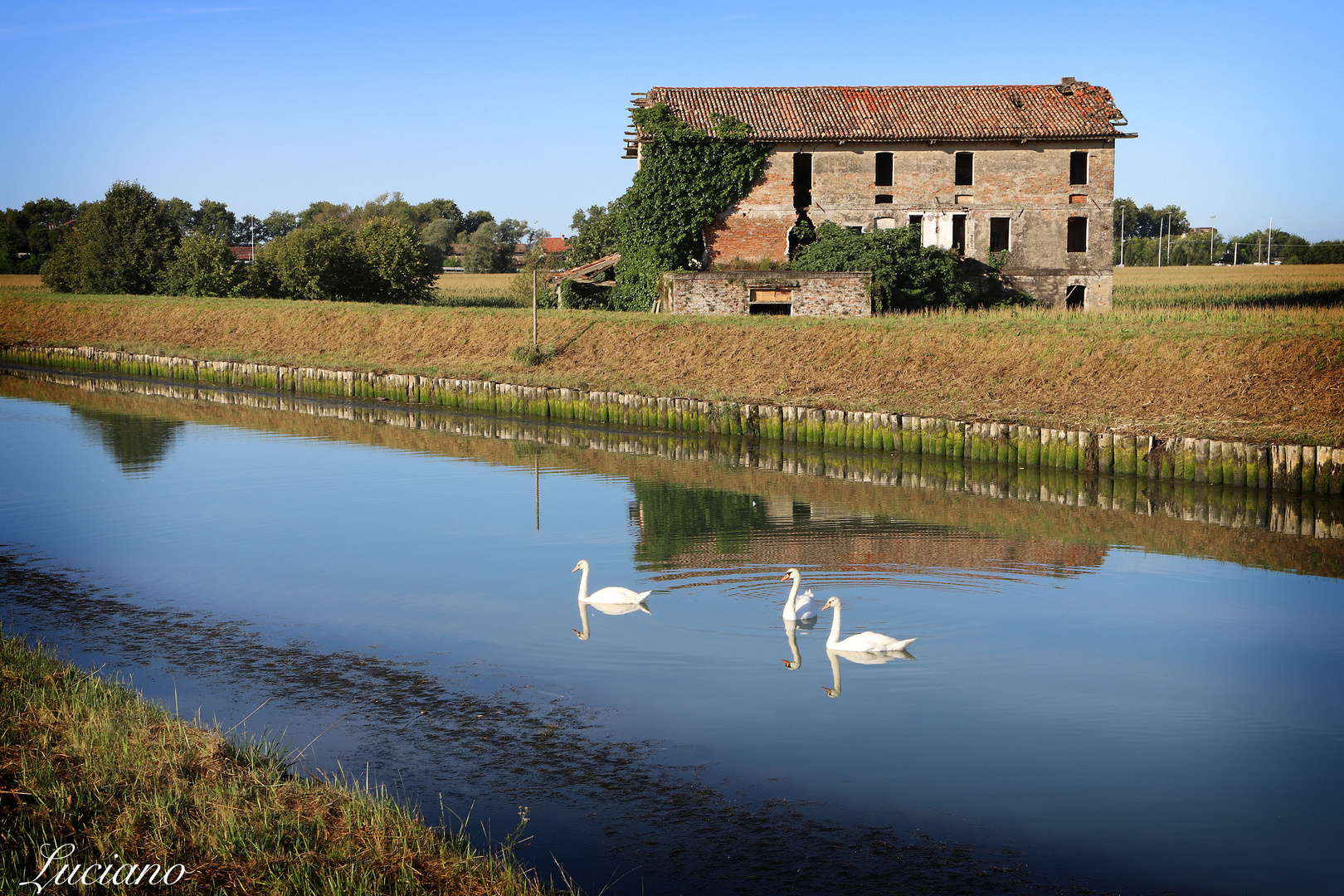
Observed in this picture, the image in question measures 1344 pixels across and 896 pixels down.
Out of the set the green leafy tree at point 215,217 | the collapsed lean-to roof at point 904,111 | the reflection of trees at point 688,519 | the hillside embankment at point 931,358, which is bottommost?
the reflection of trees at point 688,519

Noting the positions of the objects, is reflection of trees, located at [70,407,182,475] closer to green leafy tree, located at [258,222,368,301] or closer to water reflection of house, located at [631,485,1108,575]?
water reflection of house, located at [631,485,1108,575]

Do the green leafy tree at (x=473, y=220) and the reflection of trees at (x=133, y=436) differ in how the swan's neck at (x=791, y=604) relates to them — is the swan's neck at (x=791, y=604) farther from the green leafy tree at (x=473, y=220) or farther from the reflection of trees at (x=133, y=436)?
the green leafy tree at (x=473, y=220)

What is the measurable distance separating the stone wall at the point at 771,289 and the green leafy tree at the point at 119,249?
31510 millimetres

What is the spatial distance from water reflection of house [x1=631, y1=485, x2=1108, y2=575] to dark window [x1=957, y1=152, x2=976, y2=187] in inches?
1039

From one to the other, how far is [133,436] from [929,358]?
60.4 ft

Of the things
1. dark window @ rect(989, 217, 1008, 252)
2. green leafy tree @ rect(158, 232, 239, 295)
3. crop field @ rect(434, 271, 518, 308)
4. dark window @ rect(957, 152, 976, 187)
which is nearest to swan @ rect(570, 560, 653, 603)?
dark window @ rect(989, 217, 1008, 252)

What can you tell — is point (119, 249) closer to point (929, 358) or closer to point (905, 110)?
point (905, 110)

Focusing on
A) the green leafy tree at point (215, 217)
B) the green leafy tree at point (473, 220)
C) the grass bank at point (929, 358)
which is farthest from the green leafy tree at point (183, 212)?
the grass bank at point (929, 358)

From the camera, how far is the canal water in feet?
22.3

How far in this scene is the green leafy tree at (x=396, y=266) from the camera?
51500mm

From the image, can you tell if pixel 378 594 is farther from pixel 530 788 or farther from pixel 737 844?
pixel 737 844

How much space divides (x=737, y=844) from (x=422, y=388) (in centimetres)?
2620

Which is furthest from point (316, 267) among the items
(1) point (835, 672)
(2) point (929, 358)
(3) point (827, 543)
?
(1) point (835, 672)

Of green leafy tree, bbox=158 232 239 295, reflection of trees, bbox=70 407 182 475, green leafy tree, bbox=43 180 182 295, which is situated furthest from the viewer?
green leafy tree, bbox=43 180 182 295
